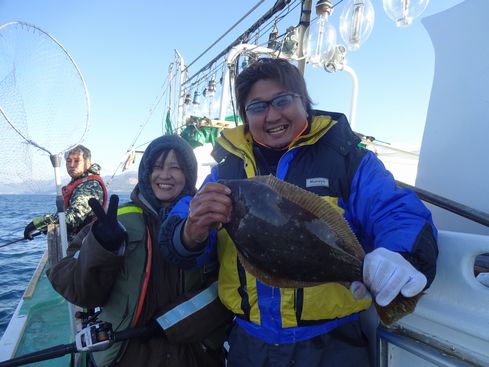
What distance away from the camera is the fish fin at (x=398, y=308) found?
1.52 m

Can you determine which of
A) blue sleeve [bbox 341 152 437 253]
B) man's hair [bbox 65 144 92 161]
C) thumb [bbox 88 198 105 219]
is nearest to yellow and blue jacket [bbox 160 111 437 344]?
blue sleeve [bbox 341 152 437 253]

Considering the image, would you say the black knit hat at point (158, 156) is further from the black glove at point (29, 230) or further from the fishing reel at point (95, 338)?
the black glove at point (29, 230)

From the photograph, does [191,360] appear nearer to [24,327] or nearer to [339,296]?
[339,296]

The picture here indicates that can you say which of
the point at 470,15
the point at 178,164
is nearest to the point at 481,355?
the point at 178,164

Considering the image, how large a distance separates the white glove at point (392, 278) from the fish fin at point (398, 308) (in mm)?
56

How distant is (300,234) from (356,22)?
4908mm

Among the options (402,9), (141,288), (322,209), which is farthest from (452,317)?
(402,9)

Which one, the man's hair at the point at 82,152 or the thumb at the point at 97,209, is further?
the man's hair at the point at 82,152

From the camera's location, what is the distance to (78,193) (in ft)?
18.6

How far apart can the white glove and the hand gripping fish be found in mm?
143

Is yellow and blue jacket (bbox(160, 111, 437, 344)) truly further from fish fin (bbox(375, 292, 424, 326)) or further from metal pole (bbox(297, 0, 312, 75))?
metal pole (bbox(297, 0, 312, 75))

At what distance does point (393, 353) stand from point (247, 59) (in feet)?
29.5

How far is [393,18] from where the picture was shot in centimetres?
498

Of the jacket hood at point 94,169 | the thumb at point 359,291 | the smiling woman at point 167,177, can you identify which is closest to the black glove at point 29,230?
the jacket hood at point 94,169
